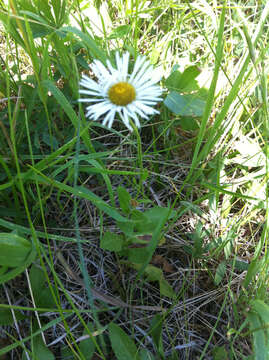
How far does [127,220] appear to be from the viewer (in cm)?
94

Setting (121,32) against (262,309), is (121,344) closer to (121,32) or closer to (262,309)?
(262,309)

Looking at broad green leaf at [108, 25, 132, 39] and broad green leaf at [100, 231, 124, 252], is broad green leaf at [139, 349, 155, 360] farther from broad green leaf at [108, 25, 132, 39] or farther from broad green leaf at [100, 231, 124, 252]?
broad green leaf at [108, 25, 132, 39]

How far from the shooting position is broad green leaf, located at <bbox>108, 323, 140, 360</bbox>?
0.91 m

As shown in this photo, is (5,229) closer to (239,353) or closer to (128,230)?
(128,230)

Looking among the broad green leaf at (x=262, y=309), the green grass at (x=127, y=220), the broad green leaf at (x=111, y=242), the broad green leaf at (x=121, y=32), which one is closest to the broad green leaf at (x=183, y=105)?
the green grass at (x=127, y=220)

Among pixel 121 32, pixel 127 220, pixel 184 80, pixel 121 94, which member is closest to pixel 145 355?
pixel 127 220

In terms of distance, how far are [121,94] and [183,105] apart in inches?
15.1

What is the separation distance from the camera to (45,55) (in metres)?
1.07

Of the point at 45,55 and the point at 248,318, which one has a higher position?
the point at 45,55

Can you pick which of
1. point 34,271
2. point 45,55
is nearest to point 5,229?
point 34,271

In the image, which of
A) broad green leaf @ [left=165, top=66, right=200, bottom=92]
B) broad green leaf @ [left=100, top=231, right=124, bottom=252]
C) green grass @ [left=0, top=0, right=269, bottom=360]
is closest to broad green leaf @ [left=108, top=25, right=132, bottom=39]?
green grass @ [left=0, top=0, right=269, bottom=360]

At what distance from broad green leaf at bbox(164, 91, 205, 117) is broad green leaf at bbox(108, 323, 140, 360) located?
709 millimetres

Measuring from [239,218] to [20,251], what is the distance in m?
0.73

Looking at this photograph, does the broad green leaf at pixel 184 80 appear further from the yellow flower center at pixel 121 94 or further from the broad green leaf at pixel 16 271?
the broad green leaf at pixel 16 271
